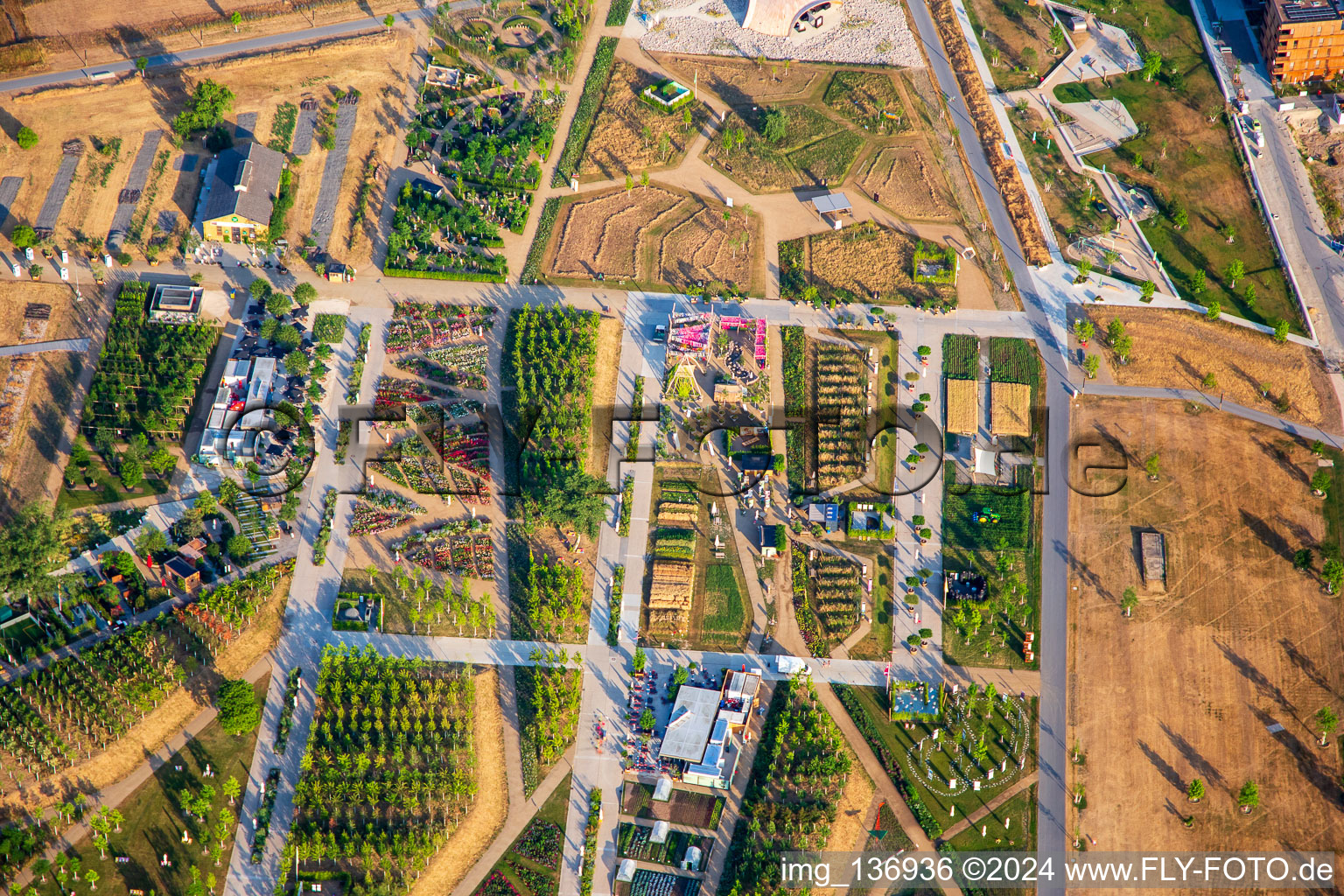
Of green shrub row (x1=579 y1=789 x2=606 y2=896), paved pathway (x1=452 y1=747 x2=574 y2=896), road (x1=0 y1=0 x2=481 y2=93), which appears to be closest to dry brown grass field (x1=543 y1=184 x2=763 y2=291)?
road (x1=0 y1=0 x2=481 y2=93)

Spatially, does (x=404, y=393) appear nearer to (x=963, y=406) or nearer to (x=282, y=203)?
(x=282, y=203)

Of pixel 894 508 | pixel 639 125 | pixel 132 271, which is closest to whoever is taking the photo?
pixel 894 508

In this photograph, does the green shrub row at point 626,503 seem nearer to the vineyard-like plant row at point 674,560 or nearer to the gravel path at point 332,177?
the vineyard-like plant row at point 674,560

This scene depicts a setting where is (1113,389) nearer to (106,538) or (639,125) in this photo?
(639,125)

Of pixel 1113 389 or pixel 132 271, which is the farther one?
pixel 132 271

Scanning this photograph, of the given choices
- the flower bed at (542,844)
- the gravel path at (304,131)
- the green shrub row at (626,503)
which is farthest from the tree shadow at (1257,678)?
the gravel path at (304,131)

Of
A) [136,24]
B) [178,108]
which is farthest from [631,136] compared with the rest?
[136,24]

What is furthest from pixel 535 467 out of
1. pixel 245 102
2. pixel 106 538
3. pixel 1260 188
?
pixel 1260 188
